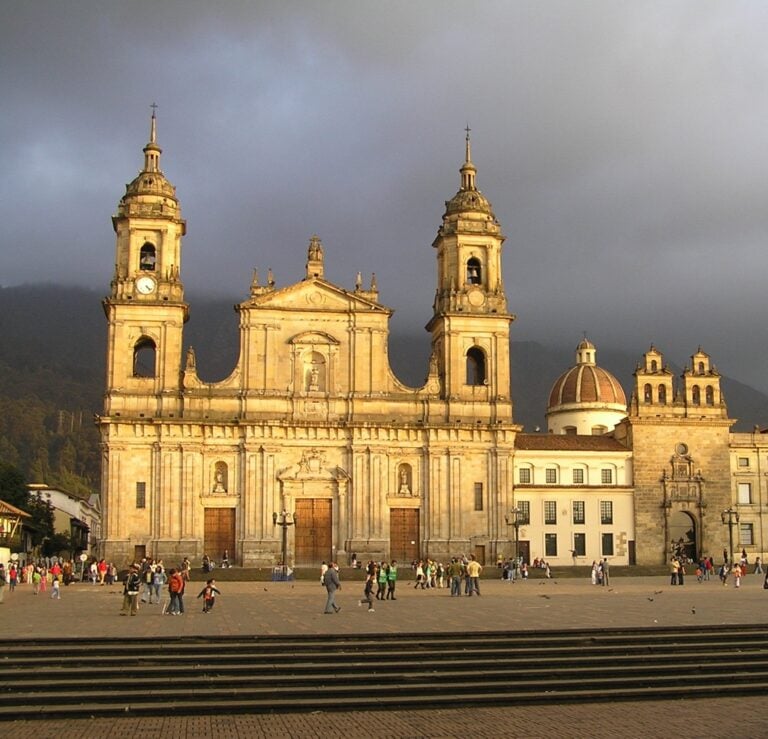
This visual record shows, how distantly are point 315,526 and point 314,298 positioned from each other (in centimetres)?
1294

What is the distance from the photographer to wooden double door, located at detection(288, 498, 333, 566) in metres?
64.3

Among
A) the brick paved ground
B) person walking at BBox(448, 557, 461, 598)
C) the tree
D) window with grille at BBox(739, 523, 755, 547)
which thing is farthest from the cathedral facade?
the tree

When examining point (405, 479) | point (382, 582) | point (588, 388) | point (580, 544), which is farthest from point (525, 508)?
point (382, 582)

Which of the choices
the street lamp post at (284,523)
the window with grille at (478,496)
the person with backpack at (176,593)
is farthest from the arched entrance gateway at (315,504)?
the person with backpack at (176,593)

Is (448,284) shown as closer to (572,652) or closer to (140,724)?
(572,652)

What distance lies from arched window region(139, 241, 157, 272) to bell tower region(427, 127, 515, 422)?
16.9 metres

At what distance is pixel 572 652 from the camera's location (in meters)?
22.7

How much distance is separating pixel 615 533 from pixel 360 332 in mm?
20306

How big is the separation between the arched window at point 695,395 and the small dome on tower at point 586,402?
1372 cm

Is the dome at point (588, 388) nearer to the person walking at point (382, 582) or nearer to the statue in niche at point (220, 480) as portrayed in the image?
the statue in niche at point (220, 480)

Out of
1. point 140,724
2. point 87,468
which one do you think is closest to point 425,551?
point 140,724

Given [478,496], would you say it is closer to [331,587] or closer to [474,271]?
[474,271]

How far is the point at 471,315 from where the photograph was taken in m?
67.4

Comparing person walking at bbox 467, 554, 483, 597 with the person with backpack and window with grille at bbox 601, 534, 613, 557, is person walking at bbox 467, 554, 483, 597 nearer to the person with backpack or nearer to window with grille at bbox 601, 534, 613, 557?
the person with backpack
